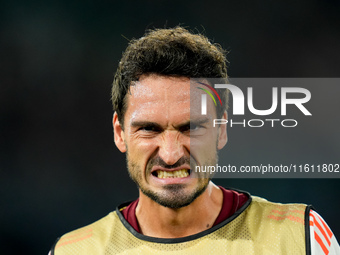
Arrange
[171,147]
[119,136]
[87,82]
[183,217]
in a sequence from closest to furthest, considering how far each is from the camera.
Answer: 1. [171,147]
2. [183,217]
3. [119,136]
4. [87,82]

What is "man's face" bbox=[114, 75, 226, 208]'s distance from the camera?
2037 mm

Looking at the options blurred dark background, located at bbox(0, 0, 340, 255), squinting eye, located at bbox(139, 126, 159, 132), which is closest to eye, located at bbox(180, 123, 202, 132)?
squinting eye, located at bbox(139, 126, 159, 132)

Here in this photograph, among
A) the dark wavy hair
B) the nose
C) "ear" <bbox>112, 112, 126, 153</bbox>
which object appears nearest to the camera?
the nose

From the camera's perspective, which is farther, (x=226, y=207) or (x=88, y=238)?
(x=88, y=238)

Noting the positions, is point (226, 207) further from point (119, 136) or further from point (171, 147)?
point (119, 136)

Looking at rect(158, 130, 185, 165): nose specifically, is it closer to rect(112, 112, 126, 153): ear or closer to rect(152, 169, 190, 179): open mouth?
rect(152, 169, 190, 179): open mouth

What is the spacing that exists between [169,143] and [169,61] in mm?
336

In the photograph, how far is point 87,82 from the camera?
405 cm

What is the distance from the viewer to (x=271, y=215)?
220cm

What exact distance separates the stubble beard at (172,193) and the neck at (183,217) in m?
0.10

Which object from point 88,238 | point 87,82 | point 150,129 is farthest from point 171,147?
point 87,82

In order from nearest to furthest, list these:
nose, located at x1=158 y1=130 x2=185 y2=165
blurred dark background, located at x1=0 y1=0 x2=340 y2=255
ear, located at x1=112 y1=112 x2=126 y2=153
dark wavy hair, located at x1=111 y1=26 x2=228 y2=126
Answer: nose, located at x1=158 y1=130 x2=185 y2=165, dark wavy hair, located at x1=111 y1=26 x2=228 y2=126, ear, located at x1=112 y1=112 x2=126 y2=153, blurred dark background, located at x1=0 y1=0 x2=340 y2=255

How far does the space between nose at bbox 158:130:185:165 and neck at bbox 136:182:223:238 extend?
0.26m

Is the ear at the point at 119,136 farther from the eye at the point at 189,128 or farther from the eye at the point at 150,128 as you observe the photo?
the eye at the point at 189,128
